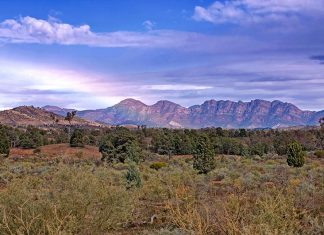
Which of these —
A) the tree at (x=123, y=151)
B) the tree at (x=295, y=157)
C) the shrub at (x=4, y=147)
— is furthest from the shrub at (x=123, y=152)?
the shrub at (x=4, y=147)

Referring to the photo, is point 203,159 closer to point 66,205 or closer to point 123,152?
point 123,152

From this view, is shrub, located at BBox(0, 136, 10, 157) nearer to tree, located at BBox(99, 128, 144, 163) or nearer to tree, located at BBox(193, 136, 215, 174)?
tree, located at BBox(99, 128, 144, 163)

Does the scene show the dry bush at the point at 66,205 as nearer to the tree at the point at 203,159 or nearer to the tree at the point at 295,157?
the tree at the point at 203,159

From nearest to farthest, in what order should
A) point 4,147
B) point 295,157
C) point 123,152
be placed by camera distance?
point 295,157 → point 123,152 → point 4,147

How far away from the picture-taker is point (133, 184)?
25047 millimetres

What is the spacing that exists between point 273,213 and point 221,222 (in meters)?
1.29

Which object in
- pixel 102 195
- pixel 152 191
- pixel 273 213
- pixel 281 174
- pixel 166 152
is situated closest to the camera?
pixel 273 213

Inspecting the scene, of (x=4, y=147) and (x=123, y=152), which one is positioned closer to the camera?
(x=123, y=152)

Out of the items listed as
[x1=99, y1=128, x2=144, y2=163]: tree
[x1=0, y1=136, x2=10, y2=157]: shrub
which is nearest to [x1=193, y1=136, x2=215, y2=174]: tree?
[x1=99, y1=128, x2=144, y2=163]: tree

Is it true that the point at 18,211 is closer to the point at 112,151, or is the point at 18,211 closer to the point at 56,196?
the point at 56,196

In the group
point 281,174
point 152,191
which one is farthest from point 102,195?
point 281,174

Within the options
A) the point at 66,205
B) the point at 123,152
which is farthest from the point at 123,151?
the point at 66,205

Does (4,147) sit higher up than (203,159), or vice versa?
(203,159)

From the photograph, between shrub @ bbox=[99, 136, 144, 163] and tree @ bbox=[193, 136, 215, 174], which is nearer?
tree @ bbox=[193, 136, 215, 174]
